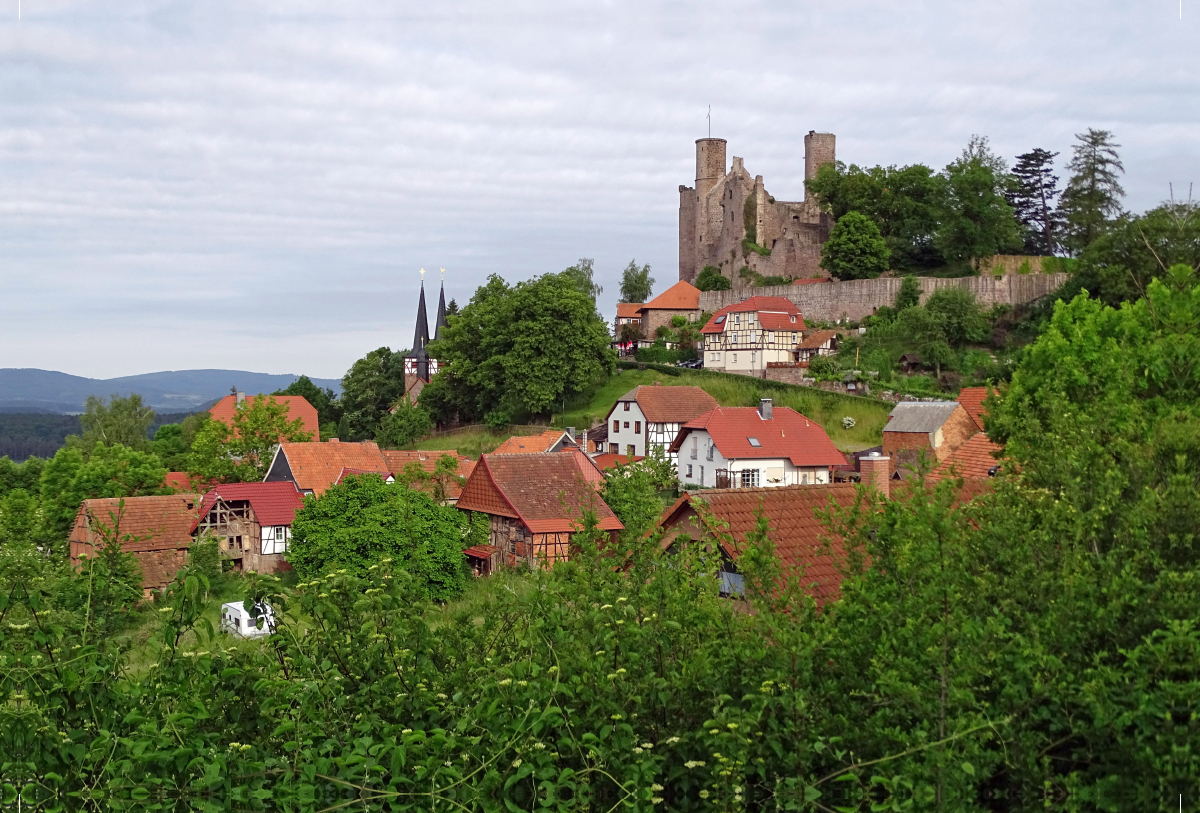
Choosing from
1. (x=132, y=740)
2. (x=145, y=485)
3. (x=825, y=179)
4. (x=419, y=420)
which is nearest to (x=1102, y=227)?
(x=825, y=179)

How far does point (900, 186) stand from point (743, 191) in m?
12.7

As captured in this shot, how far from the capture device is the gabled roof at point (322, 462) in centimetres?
3775

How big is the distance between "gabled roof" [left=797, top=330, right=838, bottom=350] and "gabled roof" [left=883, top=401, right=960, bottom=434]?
18190 millimetres

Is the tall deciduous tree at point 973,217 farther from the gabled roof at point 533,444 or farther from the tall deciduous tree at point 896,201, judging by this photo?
the gabled roof at point 533,444

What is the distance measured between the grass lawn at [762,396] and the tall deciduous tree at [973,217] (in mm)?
16489

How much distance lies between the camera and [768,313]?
57.6m

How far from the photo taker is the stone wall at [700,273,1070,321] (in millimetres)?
55188

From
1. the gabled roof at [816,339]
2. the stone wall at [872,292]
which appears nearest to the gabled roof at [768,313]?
the gabled roof at [816,339]

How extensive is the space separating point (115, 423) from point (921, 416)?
56.2 m

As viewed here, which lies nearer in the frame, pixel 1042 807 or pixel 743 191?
pixel 1042 807

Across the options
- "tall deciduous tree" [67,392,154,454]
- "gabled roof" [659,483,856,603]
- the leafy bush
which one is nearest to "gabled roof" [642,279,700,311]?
the leafy bush

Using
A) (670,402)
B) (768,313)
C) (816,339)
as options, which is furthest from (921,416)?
(768,313)

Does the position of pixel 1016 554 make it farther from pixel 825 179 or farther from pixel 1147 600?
pixel 825 179

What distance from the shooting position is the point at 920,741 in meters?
3.96
